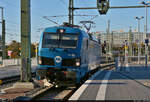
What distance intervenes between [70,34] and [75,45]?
0.69 metres

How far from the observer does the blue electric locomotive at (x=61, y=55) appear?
491 inches

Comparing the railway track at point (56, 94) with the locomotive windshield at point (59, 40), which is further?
the locomotive windshield at point (59, 40)

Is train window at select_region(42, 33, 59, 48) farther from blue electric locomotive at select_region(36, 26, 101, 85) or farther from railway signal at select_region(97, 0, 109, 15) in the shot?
railway signal at select_region(97, 0, 109, 15)

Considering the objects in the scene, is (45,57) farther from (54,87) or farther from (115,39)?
(115,39)

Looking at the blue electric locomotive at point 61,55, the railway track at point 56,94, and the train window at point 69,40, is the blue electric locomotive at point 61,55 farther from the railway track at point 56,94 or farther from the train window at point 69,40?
the railway track at point 56,94

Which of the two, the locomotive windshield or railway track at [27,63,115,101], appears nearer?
railway track at [27,63,115,101]

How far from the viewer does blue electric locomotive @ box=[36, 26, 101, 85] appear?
1246 cm

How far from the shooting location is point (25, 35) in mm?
12914

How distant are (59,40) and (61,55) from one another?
0.92 metres

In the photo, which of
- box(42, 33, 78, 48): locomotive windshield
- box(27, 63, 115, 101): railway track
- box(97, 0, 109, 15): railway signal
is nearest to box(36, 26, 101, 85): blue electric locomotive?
box(42, 33, 78, 48): locomotive windshield

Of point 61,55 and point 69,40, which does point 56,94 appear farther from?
point 69,40

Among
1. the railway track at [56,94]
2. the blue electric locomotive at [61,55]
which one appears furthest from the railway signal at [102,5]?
the railway track at [56,94]

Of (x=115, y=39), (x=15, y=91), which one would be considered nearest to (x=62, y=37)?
(x=15, y=91)

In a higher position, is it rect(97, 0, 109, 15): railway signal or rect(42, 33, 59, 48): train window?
rect(97, 0, 109, 15): railway signal
